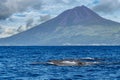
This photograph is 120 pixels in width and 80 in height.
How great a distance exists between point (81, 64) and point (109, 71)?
1446cm

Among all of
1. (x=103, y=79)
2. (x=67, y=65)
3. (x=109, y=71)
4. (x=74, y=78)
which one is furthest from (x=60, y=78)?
(x=67, y=65)

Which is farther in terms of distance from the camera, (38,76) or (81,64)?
(81,64)

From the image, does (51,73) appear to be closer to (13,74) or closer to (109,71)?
Answer: (13,74)

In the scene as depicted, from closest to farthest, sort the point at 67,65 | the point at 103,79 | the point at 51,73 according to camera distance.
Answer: the point at 103,79, the point at 51,73, the point at 67,65

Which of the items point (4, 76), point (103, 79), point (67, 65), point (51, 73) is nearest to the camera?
point (103, 79)

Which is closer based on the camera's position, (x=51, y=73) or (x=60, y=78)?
(x=60, y=78)

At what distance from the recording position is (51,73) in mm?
74375

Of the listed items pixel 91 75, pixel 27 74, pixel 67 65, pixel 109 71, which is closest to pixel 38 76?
pixel 27 74

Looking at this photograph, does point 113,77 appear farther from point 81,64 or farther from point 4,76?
point 81,64

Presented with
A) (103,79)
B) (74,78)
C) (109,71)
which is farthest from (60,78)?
(109,71)

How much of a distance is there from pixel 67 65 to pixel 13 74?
20596 millimetres

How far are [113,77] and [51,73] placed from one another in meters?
11.7

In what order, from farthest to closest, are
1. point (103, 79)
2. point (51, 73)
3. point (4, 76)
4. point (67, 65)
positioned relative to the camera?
point (67, 65) < point (51, 73) < point (4, 76) < point (103, 79)

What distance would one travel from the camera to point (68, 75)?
7075cm
